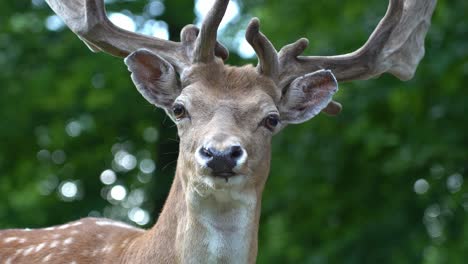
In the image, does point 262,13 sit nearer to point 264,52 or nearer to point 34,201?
point 34,201

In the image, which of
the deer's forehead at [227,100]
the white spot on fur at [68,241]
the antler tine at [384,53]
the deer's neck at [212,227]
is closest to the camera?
the deer's neck at [212,227]

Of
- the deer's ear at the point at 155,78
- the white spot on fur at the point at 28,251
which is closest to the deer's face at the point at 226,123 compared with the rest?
the deer's ear at the point at 155,78

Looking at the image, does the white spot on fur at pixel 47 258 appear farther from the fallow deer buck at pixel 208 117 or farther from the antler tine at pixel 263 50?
the antler tine at pixel 263 50

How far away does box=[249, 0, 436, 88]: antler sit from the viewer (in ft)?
28.1

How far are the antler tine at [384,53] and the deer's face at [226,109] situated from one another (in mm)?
234

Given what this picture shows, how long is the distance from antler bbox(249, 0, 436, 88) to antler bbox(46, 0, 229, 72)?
447mm

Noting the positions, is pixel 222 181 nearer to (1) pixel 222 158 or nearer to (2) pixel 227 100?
(1) pixel 222 158

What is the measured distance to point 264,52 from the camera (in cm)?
827

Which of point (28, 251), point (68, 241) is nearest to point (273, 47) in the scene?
point (68, 241)

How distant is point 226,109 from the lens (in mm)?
7887

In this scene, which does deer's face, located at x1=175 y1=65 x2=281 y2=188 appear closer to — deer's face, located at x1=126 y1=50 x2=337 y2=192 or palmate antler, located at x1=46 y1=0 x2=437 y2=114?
deer's face, located at x1=126 y1=50 x2=337 y2=192

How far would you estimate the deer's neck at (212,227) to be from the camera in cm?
767

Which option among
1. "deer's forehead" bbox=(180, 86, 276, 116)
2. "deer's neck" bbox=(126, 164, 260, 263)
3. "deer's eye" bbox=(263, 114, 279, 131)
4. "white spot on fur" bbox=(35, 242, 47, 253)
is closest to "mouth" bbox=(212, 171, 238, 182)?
"deer's neck" bbox=(126, 164, 260, 263)

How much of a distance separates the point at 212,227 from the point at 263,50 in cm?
138
